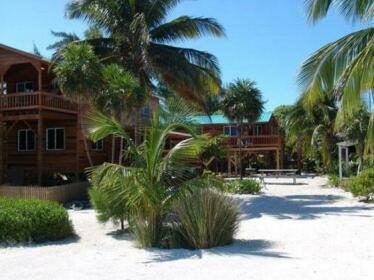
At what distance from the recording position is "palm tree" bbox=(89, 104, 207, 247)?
1072 centimetres

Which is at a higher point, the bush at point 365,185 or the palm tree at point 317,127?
the palm tree at point 317,127

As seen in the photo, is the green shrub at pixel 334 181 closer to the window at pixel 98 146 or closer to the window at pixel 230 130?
the window at pixel 98 146

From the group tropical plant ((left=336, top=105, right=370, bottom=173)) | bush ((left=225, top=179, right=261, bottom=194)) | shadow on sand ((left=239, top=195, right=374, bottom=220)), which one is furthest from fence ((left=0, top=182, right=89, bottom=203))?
tropical plant ((left=336, top=105, right=370, bottom=173))

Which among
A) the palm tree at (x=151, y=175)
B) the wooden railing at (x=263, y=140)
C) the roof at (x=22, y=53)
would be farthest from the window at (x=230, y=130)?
the palm tree at (x=151, y=175)

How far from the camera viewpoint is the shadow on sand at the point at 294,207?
648 inches

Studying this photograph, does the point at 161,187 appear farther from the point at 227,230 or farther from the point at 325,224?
the point at 325,224

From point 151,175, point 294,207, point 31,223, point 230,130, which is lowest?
point 294,207

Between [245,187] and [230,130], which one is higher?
[230,130]

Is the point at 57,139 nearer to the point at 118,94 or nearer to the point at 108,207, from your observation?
the point at 118,94

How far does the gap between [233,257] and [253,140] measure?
38.5 m

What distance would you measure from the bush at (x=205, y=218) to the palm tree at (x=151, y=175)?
1.62 ft

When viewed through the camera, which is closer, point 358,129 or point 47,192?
point 47,192

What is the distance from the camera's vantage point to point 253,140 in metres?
47.4

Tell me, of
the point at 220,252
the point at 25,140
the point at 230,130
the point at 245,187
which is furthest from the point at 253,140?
the point at 220,252
